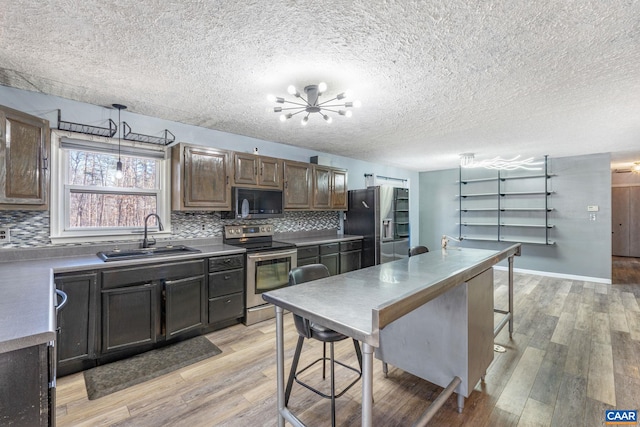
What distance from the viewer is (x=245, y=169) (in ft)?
12.1

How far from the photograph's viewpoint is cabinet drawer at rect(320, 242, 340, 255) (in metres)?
4.28

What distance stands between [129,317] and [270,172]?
2284 millimetres

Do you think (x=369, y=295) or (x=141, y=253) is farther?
(x=141, y=253)

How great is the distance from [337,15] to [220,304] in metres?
2.91

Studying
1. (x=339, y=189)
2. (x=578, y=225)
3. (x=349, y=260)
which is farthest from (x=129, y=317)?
A: (x=578, y=225)

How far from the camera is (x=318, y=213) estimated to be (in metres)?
5.09

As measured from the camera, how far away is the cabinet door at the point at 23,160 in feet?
6.88

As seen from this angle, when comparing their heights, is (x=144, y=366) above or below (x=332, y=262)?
below

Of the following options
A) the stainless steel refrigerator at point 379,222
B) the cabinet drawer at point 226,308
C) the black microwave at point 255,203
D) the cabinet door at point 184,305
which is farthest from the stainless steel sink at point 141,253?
the stainless steel refrigerator at point 379,222

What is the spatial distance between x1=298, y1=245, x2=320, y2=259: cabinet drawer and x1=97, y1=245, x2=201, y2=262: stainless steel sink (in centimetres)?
143

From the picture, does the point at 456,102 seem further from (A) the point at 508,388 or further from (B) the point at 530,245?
(B) the point at 530,245

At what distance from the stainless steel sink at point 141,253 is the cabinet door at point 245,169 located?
106cm

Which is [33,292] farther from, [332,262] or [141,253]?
[332,262]

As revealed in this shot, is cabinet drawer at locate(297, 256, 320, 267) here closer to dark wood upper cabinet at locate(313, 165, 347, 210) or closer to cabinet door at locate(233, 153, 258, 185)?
dark wood upper cabinet at locate(313, 165, 347, 210)
